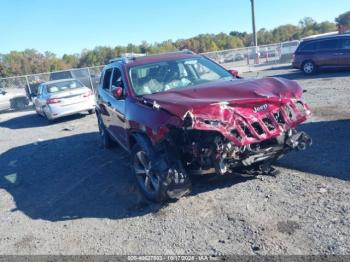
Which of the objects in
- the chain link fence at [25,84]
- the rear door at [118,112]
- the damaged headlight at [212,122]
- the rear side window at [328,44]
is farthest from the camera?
the chain link fence at [25,84]

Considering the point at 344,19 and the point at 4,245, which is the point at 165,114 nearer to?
the point at 4,245

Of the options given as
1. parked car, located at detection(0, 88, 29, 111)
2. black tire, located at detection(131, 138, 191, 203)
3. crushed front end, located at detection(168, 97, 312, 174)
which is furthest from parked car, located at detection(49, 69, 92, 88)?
crushed front end, located at detection(168, 97, 312, 174)

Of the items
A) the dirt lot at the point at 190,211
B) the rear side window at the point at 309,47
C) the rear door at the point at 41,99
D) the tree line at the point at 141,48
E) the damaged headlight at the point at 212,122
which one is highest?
the tree line at the point at 141,48

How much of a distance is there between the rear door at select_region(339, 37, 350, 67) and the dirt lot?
32.2 feet

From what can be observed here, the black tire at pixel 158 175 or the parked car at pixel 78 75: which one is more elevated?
the parked car at pixel 78 75

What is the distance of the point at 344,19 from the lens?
249ft

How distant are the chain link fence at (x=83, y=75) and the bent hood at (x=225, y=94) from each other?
12.0 m

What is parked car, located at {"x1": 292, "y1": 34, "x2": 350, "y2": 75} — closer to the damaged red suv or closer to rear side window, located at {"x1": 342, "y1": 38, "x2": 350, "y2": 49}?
rear side window, located at {"x1": 342, "y1": 38, "x2": 350, "y2": 49}

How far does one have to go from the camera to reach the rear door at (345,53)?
1584 centimetres

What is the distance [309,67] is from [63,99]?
454 inches

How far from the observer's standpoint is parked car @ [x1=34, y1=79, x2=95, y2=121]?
42.5ft

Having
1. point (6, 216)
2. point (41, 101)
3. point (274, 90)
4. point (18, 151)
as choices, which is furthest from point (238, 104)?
point (41, 101)

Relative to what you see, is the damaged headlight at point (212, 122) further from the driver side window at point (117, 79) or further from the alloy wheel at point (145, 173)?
the driver side window at point (117, 79)

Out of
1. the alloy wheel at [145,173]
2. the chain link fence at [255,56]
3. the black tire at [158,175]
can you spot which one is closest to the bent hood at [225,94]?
the black tire at [158,175]
